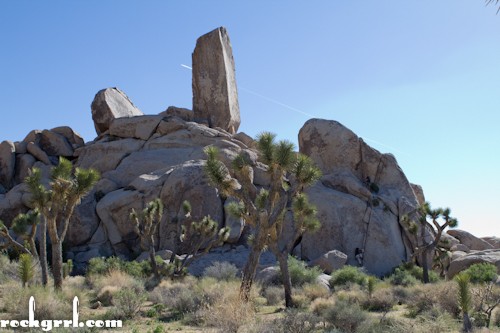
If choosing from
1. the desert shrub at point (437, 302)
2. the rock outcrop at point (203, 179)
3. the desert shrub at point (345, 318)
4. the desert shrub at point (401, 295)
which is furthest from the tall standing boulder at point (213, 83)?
the desert shrub at point (345, 318)

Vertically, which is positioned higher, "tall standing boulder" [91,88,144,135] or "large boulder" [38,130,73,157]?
"tall standing boulder" [91,88,144,135]

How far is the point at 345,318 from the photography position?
10.5 meters

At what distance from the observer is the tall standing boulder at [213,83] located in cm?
4253

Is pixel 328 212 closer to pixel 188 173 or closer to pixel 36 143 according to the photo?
pixel 188 173

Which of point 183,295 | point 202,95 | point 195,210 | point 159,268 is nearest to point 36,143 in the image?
point 202,95

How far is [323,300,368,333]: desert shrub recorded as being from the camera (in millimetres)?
10484

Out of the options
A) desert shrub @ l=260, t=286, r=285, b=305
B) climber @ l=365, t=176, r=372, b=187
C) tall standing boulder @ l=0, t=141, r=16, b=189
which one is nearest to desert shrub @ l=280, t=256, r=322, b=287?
desert shrub @ l=260, t=286, r=285, b=305

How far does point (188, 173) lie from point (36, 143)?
1716 cm

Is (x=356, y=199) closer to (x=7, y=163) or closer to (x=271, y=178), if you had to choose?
(x=271, y=178)

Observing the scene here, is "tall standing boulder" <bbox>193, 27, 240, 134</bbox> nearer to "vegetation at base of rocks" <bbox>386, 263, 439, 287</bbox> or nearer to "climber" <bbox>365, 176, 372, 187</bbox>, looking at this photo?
"climber" <bbox>365, 176, 372, 187</bbox>

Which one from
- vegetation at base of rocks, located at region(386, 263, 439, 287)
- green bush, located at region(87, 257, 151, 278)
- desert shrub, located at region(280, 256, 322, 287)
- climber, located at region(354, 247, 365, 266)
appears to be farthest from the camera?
climber, located at region(354, 247, 365, 266)

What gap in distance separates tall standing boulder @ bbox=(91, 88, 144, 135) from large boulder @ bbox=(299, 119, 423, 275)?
17060mm

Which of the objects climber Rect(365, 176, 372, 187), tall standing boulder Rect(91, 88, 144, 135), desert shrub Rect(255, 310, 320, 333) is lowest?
desert shrub Rect(255, 310, 320, 333)

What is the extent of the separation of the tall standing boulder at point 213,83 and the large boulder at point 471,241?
22.7 meters
